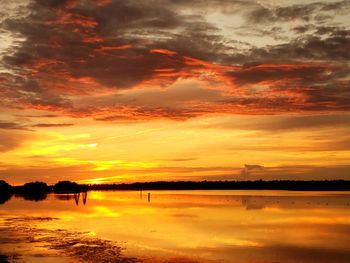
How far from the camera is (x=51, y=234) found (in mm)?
39906

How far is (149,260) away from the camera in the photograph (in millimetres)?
28594

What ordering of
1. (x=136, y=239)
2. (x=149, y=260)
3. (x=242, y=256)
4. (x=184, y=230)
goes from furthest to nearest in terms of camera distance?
(x=184, y=230)
(x=136, y=239)
(x=242, y=256)
(x=149, y=260)

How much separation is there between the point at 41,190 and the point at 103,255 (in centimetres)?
17154

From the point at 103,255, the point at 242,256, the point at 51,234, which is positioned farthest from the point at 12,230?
the point at 242,256

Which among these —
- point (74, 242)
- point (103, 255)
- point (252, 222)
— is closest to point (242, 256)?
point (103, 255)

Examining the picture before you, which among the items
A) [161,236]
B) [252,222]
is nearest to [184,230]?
[161,236]

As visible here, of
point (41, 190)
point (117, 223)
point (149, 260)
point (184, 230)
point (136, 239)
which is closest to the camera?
point (149, 260)

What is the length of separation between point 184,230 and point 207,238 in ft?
19.0

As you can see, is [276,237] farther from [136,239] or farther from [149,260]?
[149,260]

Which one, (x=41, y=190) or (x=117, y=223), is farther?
(x=41, y=190)

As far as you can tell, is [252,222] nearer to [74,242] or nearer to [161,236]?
[161,236]

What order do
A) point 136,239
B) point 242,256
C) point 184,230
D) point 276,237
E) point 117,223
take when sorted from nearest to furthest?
point 242,256 < point 136,239 < point 276,237 < point 184,230 < point 117,223

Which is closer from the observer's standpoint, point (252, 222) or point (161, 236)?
point (161, 236)

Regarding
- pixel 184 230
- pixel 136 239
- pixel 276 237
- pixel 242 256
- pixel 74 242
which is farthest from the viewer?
pixel 184 230
